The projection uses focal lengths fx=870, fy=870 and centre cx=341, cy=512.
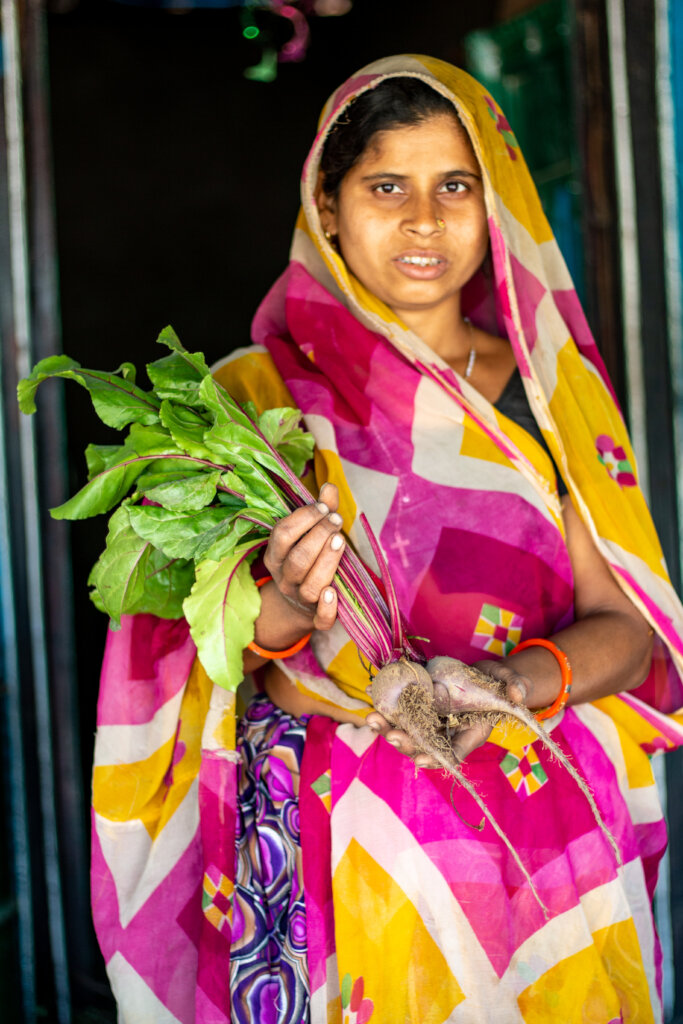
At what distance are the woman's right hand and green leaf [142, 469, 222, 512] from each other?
0.14m

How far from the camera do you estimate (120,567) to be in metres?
1.46

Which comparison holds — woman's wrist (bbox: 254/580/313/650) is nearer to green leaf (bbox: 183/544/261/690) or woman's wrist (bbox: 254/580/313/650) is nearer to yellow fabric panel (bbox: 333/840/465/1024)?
green leaf (bbox: 183/544/261/690)

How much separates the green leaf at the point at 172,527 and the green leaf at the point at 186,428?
0.34ft

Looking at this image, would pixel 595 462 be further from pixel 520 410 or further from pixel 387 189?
pixel 387 189

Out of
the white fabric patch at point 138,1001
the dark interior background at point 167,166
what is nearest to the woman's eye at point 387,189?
the dark interior background at point 167,166

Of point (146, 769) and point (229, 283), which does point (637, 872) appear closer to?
point (146, 769)

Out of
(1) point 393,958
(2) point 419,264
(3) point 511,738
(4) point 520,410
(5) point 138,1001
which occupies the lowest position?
(5) point 138,1001

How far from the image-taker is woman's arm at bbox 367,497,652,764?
4.39ft

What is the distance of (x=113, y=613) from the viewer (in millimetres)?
1480

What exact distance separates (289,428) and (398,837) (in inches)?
28.4

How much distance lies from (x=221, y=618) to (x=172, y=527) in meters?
0.17

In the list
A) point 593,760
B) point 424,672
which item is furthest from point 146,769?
point 593,760

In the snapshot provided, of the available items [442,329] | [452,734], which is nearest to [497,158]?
[442,329]

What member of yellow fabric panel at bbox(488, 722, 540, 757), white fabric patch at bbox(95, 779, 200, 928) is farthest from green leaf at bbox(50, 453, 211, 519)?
yellow fabric panel at bbox(488, 722, 540, 757)
